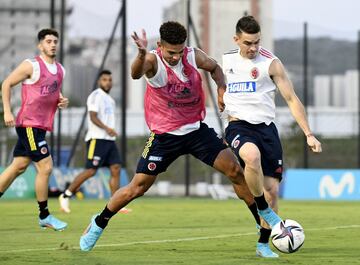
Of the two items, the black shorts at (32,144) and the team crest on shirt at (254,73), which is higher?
the team crest on shirt at (254,73)

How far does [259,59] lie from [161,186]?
22.4m

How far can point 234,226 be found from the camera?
15383mm

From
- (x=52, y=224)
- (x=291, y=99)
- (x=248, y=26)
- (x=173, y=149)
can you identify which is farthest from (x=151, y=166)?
(x=52, y=224)

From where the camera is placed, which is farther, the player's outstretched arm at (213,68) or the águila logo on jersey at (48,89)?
the águila logo on jersey at (48,89)

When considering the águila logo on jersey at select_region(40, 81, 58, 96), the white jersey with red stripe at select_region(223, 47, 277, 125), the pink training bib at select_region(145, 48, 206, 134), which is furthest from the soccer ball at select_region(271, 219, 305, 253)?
the águila logo on jersey at select_region(40, 81, 58, 96)

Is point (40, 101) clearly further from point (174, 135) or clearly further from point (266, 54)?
point (266, 54)

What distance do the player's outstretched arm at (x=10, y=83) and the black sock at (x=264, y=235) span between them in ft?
14.3

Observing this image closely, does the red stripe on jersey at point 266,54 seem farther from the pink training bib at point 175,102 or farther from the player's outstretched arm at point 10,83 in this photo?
the player's outstretched arm at point 10,83

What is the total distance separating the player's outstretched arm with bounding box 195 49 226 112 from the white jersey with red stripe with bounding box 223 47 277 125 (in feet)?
0.22

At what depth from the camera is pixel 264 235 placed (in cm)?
1088

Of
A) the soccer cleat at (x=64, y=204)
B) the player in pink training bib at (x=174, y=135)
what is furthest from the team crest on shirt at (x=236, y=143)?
the soccer cleat at (x=64, y=204)

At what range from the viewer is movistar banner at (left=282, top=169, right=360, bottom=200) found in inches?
1086

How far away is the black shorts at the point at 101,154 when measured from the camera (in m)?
20.2

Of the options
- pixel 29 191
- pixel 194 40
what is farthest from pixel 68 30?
pixel 29 191
